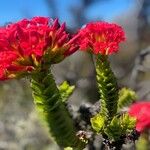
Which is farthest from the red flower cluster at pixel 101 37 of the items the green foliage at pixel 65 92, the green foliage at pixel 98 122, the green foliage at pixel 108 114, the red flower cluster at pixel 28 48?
the green foliage at pixel 65 92

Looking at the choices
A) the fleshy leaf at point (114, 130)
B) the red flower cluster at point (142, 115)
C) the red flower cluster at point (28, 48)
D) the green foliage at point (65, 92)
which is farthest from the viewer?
the green foliage at point (65, 92)

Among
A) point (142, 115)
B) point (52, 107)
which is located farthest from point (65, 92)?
point (52, 107)

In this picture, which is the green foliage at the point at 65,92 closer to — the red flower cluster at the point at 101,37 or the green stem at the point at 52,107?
the red flower cluster at the point at 101,37

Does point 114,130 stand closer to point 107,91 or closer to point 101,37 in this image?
point 107,91

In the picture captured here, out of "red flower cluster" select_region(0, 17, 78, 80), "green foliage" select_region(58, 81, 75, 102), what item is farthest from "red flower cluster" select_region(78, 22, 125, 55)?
"green foliage" select_region(58, 81, 75, 102)

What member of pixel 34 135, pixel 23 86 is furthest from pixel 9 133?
pixel 23 86

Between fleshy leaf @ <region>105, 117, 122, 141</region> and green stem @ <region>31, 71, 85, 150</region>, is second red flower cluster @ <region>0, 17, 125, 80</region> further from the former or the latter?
fleshy leaf @ <region>105, 117, 122, 141</region>

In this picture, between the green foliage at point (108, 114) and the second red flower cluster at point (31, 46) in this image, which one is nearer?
the second red flower cluster at point (31, 46)
